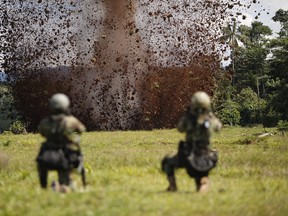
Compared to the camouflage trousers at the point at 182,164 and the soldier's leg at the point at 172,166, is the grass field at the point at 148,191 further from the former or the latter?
the camouflage trousers at the point at 182,164

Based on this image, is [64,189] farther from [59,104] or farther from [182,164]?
[182,164]

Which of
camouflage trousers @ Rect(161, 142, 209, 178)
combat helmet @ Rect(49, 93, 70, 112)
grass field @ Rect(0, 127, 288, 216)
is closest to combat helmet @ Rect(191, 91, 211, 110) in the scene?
camouflage trousers @ Rect(161, 142, 209, 178)

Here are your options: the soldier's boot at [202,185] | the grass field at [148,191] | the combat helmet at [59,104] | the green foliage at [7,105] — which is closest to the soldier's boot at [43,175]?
the grass field at [148,191]

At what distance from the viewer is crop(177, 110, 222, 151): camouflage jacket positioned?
30.6 feet

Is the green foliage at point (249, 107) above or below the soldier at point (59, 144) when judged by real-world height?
above

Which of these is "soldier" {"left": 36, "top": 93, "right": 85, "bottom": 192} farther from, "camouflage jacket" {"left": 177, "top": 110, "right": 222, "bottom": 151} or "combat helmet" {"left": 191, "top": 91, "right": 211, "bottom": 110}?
"combat helmet" {"left": 191, "top": 91, "right": 211, "bottom": 110}

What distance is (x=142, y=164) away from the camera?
14547 millimetres

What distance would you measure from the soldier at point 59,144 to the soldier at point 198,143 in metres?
2.00

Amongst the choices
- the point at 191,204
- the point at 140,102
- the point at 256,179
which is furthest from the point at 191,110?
the point at 140,102

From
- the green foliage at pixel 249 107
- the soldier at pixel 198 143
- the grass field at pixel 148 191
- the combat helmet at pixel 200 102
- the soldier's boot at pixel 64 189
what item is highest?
the green foliage at pixel 249 107

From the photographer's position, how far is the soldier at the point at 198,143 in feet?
30.5

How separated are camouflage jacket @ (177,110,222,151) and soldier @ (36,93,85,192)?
2.03m

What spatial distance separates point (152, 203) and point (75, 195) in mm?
1373

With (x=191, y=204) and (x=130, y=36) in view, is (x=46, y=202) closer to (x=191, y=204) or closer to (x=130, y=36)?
(x=191, y=204)
